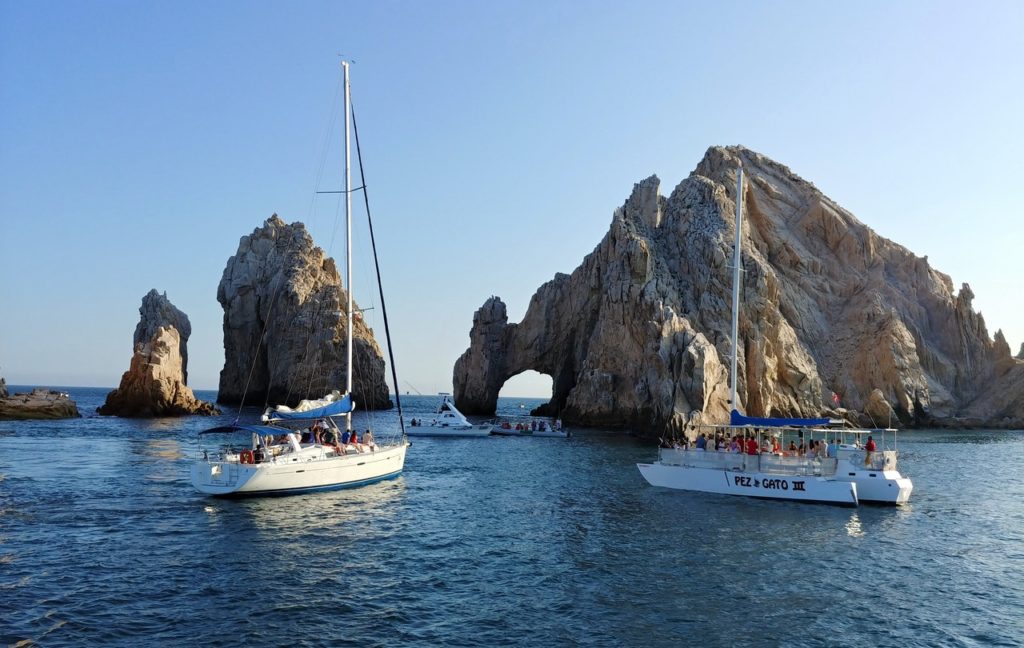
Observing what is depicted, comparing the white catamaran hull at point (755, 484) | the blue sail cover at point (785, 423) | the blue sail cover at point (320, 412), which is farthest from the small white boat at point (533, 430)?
the blue sail cover at point (320, 412)

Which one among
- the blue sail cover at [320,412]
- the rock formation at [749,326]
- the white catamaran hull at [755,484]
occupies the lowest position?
the white catamaran hull at [755,484]

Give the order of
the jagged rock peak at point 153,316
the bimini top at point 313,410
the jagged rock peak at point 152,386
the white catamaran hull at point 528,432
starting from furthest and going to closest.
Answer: the jagged rock peak at point 153,316, the jagged rock peak at point 152,386, the white catamaran hull at point 528,432, the bimini top at point 313,410

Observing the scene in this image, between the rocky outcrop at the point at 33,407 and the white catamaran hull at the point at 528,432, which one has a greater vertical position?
the rocky outcrop at the point at 33,407

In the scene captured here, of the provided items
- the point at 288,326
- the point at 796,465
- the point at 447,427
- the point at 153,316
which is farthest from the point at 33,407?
the point at 796,465

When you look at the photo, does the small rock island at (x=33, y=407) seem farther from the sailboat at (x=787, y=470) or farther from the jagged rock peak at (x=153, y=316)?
the sailboat at (x=787, y=470)

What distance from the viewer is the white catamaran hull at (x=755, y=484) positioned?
109 ft

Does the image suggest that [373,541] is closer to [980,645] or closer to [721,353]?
[980,645]

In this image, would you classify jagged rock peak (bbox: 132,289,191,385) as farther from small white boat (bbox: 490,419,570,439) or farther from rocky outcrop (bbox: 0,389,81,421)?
small white boat (bbox: 490,419,570,439)

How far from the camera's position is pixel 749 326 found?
78062mm

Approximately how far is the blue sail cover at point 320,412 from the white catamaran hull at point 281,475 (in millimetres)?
2045

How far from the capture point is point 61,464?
4322cm

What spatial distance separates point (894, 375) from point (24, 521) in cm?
9246

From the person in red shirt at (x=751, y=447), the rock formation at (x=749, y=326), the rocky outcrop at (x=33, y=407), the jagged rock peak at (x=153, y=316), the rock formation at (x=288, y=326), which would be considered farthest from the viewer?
the rock formation at (x=288, y=326)

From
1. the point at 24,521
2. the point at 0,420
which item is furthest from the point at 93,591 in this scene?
the point at 0,420
